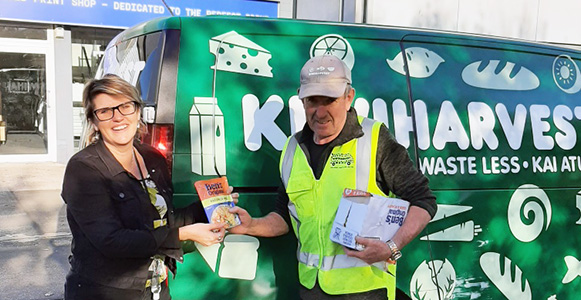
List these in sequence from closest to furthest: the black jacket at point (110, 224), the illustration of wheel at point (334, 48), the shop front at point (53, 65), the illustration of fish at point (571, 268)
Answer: the black jacket at point (110, 224), the illustration of wheel at point (334, 48), the illustration of fish at point (571, 268), the shop front at point (53, 65)

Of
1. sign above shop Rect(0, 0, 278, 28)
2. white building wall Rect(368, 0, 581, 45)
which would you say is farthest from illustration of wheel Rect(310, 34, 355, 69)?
white building wall Rect(368, 0, 581, 45)

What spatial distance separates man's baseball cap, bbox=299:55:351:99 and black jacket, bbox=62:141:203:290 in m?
0.76

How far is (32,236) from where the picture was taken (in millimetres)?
5348

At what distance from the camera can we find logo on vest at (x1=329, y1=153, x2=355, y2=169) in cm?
188

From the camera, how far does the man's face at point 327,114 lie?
188 cm

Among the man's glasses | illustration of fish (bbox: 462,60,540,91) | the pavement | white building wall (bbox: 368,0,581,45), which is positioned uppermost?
white building wall (bbox: 368,0,581,45)

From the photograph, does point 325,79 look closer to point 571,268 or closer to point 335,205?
point 335,205

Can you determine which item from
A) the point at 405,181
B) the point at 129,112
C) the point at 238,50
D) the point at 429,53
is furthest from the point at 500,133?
the point at 129,112

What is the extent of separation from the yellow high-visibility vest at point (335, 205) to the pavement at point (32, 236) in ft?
9.30

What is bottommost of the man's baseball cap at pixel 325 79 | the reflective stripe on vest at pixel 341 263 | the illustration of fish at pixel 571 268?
the illustration of fish at pixel 571 268

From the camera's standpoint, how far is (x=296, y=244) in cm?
222

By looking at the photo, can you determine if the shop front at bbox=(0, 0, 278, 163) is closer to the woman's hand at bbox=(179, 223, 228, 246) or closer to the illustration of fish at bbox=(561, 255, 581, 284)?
the woman's hand at bbox=(179, 223, 228, 246)

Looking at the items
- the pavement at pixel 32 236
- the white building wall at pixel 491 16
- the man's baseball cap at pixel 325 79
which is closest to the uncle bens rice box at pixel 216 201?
the man's baseball cap at pixel 325 79

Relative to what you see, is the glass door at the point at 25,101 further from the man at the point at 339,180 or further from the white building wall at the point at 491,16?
the man at the point at 339,180
